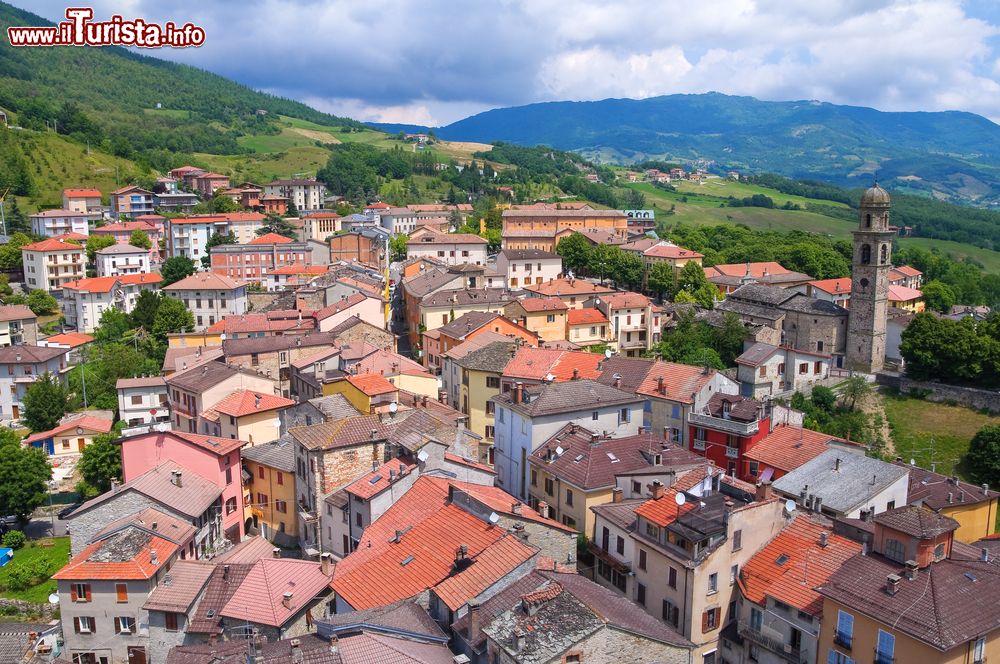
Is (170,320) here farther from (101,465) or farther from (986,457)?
(986,457)

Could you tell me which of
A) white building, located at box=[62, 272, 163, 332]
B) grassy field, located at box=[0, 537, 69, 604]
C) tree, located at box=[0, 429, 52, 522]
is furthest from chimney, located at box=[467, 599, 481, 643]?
white building, located at box=[62, 272, 163, 332]

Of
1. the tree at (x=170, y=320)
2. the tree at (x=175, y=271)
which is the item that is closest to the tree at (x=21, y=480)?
the tree at (x=170, y=320)

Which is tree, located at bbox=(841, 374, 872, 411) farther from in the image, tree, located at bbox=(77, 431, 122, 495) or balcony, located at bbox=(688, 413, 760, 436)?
tree, located at bbox=(77, 431, 122, 495)

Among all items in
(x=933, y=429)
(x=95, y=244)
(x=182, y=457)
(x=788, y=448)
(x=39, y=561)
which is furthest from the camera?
(x=95, y=244)

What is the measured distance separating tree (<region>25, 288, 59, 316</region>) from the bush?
1858 inches

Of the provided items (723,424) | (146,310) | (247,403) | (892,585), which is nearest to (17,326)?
(146,310)

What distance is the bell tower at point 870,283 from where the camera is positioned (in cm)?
6500

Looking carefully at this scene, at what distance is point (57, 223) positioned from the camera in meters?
105

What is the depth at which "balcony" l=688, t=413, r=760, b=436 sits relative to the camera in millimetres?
42503

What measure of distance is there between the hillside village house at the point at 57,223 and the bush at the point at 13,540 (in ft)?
233

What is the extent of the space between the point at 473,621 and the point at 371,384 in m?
24.5

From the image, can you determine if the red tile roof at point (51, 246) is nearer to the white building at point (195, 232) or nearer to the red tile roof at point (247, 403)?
the white building at point (195, 232)

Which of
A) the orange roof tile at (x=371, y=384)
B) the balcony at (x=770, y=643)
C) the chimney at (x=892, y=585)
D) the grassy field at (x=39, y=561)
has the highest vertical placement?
the orange roof tile at (x=371, y=384)

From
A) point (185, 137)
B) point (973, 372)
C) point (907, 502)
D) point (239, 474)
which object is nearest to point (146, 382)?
point (239, 474)
